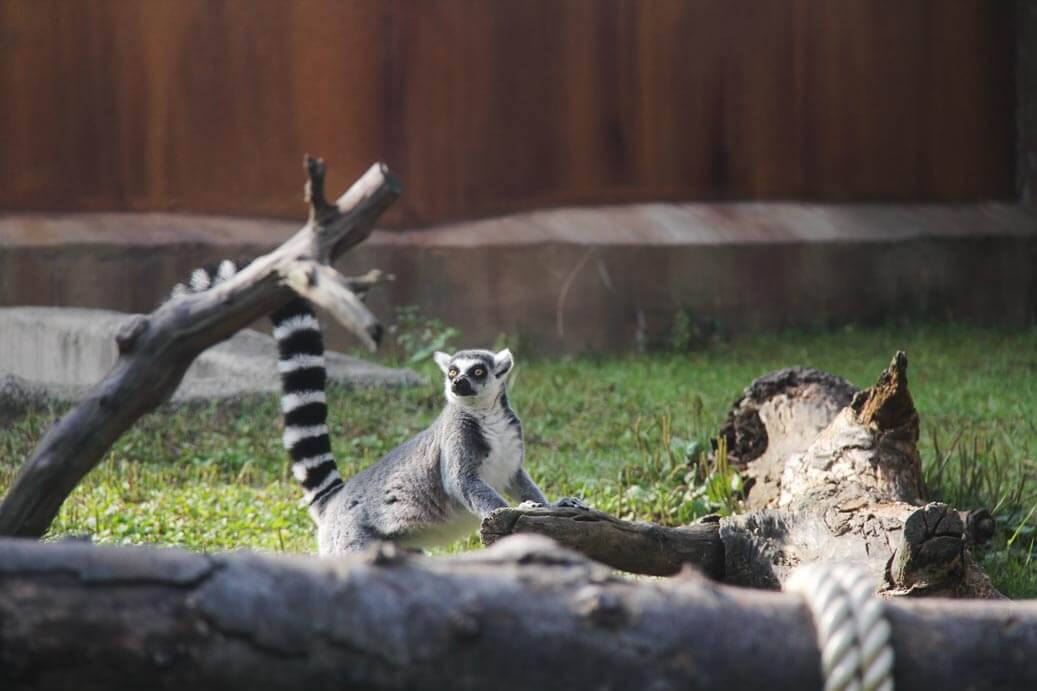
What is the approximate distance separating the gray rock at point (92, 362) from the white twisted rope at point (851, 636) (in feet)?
18.4

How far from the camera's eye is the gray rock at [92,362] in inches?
275

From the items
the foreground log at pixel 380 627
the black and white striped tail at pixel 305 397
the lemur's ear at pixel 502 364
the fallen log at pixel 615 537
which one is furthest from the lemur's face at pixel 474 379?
the foreground log at pixel 380 627

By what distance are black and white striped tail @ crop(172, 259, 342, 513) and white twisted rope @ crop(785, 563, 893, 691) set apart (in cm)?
230

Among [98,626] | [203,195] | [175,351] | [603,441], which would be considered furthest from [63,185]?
[98,626]

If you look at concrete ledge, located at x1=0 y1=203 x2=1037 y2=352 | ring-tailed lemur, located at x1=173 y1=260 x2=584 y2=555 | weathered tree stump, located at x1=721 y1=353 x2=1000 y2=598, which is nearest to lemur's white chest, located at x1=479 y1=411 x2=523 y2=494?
ring-tailed lemur, located at x1=173 y1=260 x2=584 y2=555

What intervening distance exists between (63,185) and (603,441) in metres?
4.26

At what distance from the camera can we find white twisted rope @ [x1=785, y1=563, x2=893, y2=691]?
1925 mm

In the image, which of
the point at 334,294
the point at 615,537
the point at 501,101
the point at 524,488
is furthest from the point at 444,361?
the point at 501,101

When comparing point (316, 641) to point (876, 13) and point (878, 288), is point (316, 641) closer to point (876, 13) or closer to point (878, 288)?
point (878, 288)

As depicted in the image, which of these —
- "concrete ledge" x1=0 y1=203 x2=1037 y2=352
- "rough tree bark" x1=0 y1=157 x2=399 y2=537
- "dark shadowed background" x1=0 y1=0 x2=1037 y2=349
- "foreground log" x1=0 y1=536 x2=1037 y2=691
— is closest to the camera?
"foreground log" x1=0 y1=536 x2=1037 y2=691

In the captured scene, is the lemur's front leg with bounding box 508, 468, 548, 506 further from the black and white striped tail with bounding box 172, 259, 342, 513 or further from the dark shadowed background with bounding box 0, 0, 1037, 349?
the dark shadowed background with bounding box 0, 0, 1037, 349

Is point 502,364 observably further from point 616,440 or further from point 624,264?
point 624,264

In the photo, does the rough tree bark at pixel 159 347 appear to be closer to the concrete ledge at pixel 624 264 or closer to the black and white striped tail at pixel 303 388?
the black and white striped tail at pixel 303 388

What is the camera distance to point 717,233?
31.1 ft
